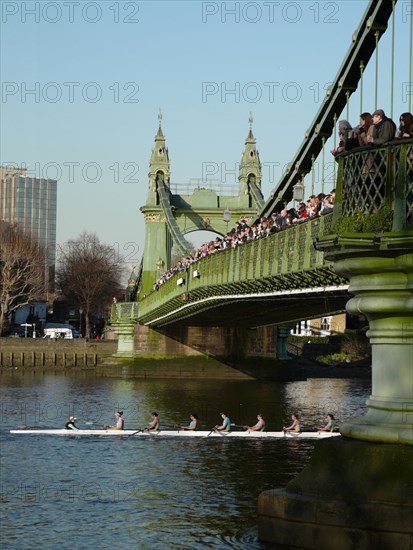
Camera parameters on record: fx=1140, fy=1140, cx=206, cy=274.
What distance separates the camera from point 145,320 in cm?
9881

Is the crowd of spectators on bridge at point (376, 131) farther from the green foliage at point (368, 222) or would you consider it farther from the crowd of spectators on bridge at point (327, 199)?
the green foliage at point (368, 222)

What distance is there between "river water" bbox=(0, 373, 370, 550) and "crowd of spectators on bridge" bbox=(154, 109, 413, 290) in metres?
7.80

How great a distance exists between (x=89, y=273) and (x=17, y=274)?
38.4 metres

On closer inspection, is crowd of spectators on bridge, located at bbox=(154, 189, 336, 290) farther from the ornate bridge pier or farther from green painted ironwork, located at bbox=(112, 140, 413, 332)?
the ornate bridge pier

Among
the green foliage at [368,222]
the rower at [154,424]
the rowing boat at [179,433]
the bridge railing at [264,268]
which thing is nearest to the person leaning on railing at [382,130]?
the green foliage at [368,222]

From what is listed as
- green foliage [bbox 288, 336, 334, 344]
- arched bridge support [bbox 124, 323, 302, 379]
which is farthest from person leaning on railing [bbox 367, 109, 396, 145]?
green foliage [bbox 288, 336, 334, 344]

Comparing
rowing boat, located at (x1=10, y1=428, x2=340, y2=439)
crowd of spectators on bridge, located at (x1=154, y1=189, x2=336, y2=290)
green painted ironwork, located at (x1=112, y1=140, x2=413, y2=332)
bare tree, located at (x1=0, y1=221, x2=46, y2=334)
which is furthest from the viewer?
bare tree, located at (x1=0, y1=221, x2=46, y2=334)

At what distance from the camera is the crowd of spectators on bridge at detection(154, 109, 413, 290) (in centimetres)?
1861

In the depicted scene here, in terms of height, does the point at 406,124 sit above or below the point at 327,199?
below

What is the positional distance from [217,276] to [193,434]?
9.25m

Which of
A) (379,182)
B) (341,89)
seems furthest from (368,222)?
(341,89)

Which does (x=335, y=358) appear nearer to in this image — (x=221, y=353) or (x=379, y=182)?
(x=221, y=353)

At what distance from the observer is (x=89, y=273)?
533 feet

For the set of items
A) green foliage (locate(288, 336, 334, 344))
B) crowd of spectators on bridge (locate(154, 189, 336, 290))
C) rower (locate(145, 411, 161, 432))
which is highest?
crowd of spectators on bridge (locate(154, 189, 336, 290))
